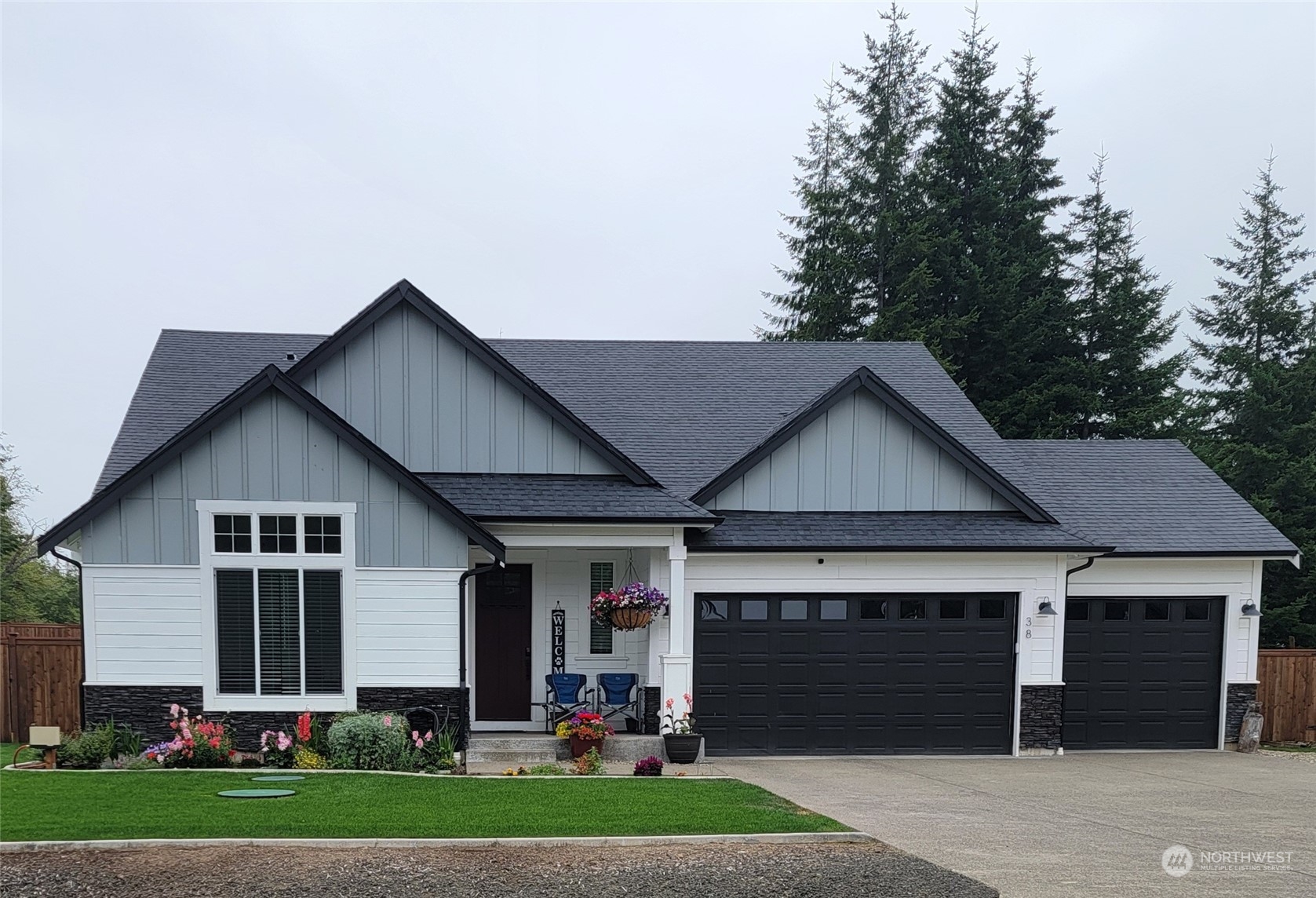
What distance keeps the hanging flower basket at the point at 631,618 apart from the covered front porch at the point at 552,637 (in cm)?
45

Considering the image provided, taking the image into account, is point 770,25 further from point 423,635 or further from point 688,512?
point 423,635

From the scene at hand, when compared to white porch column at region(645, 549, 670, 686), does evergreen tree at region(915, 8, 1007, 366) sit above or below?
above

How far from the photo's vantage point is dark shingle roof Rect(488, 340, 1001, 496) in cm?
1419

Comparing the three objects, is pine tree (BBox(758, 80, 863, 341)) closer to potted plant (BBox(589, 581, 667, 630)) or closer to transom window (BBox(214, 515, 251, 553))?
potted plant (BBox(589, 581, 667, 630))

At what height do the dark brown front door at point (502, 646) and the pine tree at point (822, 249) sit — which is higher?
→ the pine tree at point (822, 249)

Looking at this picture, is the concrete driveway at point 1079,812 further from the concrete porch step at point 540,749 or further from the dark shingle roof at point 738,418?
the dark shingle roof at point 738,418

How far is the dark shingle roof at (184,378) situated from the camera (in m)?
12.8

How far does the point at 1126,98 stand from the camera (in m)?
32.7

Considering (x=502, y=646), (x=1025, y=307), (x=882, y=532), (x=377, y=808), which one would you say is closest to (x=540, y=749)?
(x=502, y=646)

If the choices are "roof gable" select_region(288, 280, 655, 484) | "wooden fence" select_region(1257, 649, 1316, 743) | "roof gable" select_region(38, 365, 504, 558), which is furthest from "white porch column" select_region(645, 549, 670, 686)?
"wooden fence" select_region(1257, 649, 1316, 743)

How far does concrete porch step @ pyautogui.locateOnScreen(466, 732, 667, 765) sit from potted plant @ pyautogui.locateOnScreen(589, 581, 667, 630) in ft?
4.76

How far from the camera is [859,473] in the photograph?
43.4 feet

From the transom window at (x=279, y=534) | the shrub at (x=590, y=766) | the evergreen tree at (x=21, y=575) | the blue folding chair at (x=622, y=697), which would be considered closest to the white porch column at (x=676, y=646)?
the blue folding chair at (x=622, y=697)

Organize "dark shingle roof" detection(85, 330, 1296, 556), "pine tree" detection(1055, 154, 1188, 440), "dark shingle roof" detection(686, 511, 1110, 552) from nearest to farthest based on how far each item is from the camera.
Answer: "dark shingle roof" detection(686, 511, 1110, 552), "dark shingle roof" detection(85, 330, 1296, 556), "pine tree" detection(1055, 154, 1188, 440)
